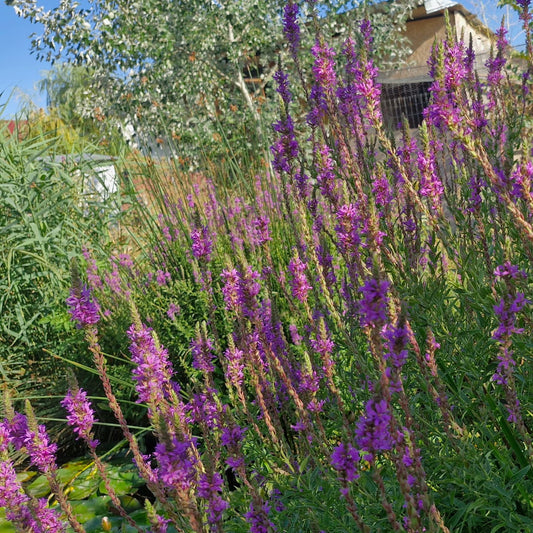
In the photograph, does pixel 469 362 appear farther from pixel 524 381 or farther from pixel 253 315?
pixel 253 315

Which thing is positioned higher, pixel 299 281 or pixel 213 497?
pixel 299 281

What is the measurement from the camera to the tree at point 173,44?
516 inches

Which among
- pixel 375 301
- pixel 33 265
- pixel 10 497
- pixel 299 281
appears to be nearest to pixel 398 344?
pixel 375 301

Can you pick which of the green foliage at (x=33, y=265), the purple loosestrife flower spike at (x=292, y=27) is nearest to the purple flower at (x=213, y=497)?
the purple loosestrife flower spike at (x=292, y=27)

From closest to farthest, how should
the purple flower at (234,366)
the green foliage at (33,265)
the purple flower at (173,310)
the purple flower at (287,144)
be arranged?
the purple flower at (234,366)
the purple flower at (287,144)
the purple flower at (173,310)
the green foliage at (33,265)

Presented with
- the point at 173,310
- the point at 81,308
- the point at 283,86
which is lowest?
the point at 173,310

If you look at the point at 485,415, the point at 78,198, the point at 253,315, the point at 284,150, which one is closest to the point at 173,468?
the point at 253,315

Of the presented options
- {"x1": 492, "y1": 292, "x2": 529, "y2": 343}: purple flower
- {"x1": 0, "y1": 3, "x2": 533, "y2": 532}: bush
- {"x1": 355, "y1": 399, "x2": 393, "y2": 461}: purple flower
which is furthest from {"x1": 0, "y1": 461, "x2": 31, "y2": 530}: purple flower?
{"x1": 492, "y1": 292, "x2": 529, "y2": 343}: purple flower

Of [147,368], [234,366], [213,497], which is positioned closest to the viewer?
[213,497]

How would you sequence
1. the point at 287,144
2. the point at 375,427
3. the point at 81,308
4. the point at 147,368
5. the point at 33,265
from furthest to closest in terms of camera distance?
the point at 33,265 → the point at 287,144 → the point at 81,308 → the point at 147,368 → the point at 375,427

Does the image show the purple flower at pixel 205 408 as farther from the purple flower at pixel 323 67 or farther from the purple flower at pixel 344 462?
the purple flower at pixel 323 67

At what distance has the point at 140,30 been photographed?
521 inches

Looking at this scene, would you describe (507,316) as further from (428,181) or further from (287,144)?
(287,144)

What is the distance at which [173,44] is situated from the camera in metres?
13.5
